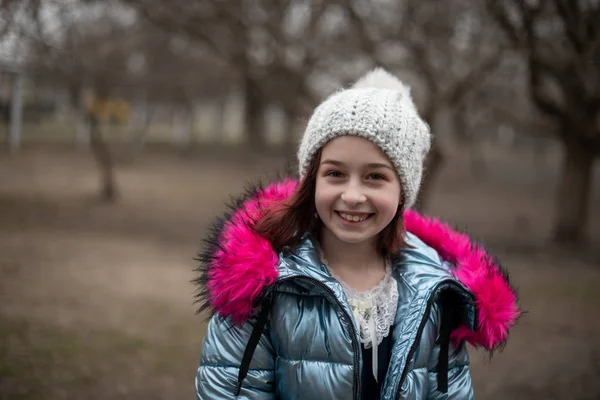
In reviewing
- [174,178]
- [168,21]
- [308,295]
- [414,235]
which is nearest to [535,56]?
[168,21]

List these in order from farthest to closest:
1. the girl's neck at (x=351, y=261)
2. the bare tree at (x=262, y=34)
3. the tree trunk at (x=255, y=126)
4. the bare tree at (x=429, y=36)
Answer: the tree trunk at (x=255, y=126)
the bare tree at (x=262, y=34)
the bare tree at (x=429, y=36)
the girl's neck at (x=351, y=261)

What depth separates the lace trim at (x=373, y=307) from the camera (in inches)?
72.5

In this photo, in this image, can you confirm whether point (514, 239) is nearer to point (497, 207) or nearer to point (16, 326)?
point (497, 207)

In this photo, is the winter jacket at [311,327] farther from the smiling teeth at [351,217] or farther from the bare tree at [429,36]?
the bare tree at [429,36]

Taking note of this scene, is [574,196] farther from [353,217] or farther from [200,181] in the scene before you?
[200,181]

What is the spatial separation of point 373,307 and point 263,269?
1.22 feet

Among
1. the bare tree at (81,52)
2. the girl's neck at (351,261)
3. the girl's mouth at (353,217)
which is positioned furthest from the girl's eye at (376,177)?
the bare tree at (81,52)

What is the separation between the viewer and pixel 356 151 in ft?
5.93

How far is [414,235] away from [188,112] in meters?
24.9

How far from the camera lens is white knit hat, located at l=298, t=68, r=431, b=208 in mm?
1799

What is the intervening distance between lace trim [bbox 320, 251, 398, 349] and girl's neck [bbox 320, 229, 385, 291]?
20mm

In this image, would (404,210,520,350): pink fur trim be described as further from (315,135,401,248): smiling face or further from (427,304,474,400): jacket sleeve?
(315,135,401,248): smiling face

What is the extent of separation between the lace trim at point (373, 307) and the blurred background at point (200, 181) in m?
0.88

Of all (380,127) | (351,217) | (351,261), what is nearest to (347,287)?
(351,261)
